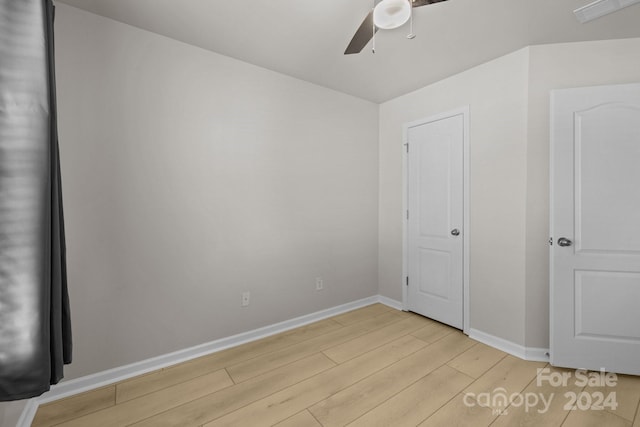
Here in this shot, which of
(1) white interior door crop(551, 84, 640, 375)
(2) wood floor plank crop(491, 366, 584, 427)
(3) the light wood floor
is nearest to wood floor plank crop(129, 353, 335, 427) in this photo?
(3) the light wood floor

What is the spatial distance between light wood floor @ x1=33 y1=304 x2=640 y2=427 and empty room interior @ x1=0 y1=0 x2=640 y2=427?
0.05 ft

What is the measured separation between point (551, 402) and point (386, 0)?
2562mm

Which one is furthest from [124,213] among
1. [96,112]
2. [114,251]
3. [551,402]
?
[551,402]

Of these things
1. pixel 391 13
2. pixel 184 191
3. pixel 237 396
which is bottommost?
pixel 237 396

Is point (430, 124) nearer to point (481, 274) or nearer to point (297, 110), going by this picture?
point (297, 110)

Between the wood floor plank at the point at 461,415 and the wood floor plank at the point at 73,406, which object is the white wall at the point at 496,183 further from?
the wood floor plank at the point at 73,406

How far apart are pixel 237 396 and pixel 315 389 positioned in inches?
20.6

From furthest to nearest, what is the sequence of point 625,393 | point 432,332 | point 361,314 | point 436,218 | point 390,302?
point 390,302 < point 361,314 < point 436,218 < point 432,332 < point 625,393

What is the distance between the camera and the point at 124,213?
6.64 ft

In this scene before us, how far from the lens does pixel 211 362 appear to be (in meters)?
2.24

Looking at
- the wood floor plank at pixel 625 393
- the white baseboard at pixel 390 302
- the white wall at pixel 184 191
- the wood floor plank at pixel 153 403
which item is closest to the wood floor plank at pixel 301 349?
the wood floor plank at pixel 153 403

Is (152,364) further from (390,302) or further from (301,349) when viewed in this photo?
(390,302)

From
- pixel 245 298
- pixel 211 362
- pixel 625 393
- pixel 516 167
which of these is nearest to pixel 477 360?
pixel 625 393

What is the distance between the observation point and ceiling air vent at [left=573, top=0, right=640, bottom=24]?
1666 mm
